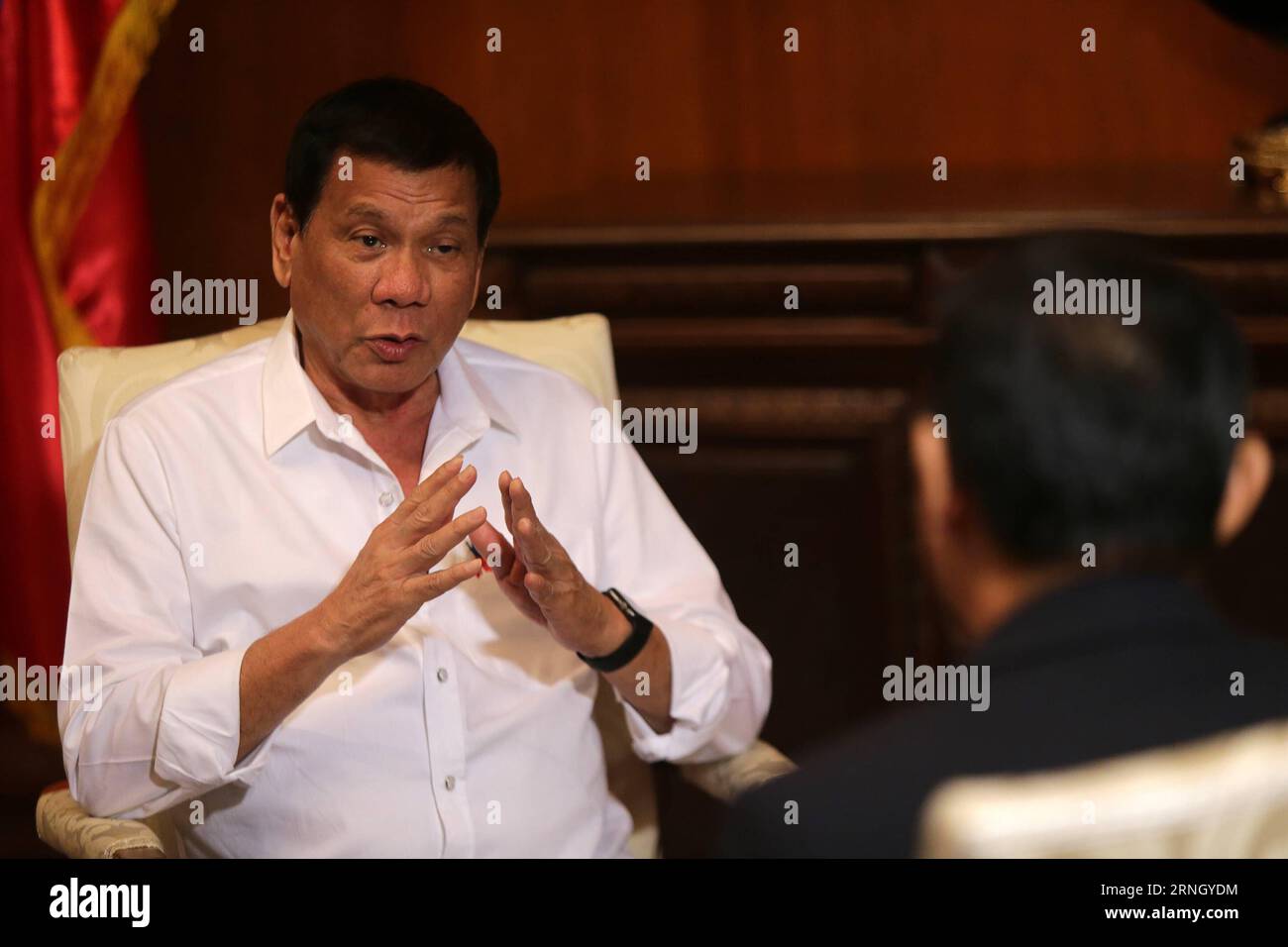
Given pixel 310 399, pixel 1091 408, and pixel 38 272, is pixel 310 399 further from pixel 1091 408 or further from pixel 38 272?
pixel 38 272

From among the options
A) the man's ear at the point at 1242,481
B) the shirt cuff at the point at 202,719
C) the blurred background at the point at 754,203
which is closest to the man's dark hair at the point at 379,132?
the shirt cuff at the point at 202,719

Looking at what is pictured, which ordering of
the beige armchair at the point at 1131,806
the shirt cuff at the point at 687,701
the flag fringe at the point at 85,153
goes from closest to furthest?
the beige armchair at the point at 1131,806 → the shirt cuff at the point at 687,701 → the flag fringe at the point at 85,153

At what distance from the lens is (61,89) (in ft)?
8.22

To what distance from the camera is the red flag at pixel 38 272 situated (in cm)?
250

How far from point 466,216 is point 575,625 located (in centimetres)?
43

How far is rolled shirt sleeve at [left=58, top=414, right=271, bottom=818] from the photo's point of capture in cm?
144

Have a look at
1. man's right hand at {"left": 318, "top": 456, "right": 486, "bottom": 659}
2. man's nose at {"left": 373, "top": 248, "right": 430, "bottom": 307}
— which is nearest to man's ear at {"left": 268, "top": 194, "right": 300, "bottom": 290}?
man's nose at {"left": 373, "top": 248, "right": 430, "bottom": 307}

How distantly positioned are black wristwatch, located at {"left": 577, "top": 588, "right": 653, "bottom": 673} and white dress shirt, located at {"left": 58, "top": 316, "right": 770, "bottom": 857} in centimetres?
6

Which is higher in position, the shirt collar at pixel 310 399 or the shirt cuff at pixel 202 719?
the shirt collar at pixel 310 399

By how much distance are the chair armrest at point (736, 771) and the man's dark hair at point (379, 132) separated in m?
0.71

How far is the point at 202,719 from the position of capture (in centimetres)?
143

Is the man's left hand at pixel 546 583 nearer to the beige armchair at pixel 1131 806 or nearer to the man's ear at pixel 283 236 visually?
the man's ear at pixel 283 236

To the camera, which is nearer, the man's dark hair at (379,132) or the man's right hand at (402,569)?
the man's right hand at (402,569)
